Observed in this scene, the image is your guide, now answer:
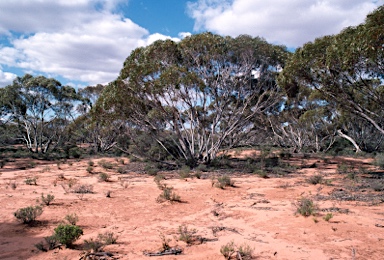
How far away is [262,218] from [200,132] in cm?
1512

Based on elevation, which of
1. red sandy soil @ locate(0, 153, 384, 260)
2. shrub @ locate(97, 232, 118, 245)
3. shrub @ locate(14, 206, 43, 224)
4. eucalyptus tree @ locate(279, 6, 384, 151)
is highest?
eucalyptus tree @ locate(279, 6, 384, 151)

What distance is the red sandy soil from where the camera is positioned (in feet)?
19.2

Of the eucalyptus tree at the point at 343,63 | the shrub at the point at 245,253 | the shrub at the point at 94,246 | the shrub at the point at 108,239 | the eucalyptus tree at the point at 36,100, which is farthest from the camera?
the eucalyptus tree at the point at 36,100

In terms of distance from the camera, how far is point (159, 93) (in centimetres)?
1870

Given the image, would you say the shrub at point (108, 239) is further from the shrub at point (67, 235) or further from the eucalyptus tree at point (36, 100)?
the eucalyptus tree at point (36, 100)

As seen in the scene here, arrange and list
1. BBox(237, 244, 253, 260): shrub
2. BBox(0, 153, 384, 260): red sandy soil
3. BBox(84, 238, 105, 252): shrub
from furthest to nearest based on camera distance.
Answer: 1. BBox(0, 153, 384, 260): red sandy soil
2. BBox(84, 238, 105, 252): shrub
3. BBox(237, 244, 253, 260): shrub

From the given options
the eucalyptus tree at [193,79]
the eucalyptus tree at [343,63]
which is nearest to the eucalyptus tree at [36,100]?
the eucalyptus tree at [193,79]

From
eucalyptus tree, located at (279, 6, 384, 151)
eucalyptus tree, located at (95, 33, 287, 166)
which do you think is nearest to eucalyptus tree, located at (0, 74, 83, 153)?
eucalyptus tree, located at (95, 33, 287, 166)

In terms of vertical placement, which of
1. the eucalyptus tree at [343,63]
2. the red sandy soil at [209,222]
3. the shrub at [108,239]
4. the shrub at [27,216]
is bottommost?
the red sandy soil at [209,222]

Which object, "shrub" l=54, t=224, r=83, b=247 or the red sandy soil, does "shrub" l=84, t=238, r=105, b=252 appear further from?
"shrub" l=54, t=224, r=83, b=247

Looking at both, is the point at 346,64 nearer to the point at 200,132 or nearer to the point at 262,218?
the point at 262,218

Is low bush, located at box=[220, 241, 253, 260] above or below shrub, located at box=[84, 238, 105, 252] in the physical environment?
below

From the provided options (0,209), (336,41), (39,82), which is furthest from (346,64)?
(39,82)

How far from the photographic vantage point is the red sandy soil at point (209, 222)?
5863 mm
